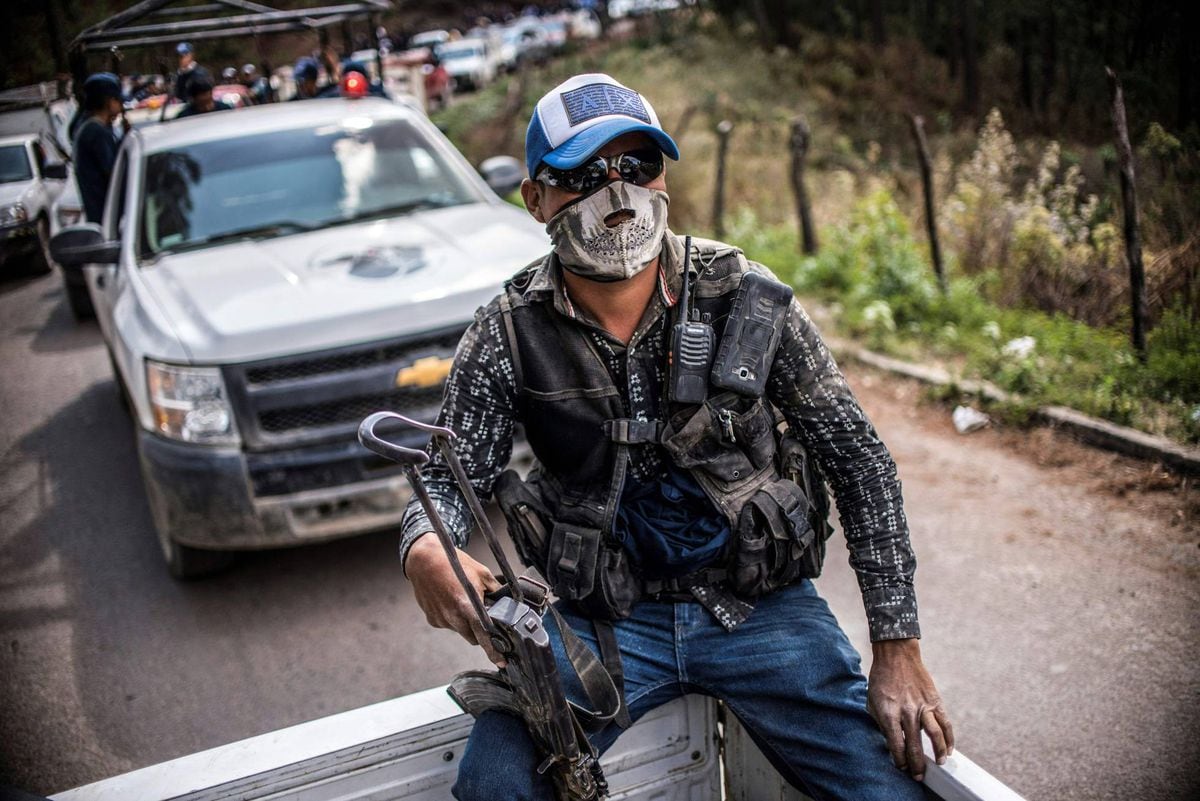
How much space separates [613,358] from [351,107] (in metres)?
4.14

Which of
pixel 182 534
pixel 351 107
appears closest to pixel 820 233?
pixel 351 107

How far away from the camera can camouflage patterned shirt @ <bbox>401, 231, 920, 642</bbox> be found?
1.94 metres

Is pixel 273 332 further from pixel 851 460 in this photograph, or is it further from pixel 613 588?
pixel 851 460

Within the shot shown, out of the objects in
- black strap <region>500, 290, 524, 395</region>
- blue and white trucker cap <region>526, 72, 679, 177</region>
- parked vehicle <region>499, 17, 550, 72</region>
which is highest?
blue and white trucker cap <region>526, 72, 679, 177</region>

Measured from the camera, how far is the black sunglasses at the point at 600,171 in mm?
2008

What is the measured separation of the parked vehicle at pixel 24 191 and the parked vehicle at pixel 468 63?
69.7 feet

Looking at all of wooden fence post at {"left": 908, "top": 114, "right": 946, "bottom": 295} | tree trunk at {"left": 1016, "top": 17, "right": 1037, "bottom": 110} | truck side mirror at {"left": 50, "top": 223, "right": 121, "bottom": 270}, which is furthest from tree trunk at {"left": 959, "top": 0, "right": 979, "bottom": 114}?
truck side mirror at {"left": 50, "top": 223, "right": 121, "bottom": 270}

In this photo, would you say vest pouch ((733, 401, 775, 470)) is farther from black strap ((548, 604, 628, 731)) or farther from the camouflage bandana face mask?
black strap ((548, 604, 628, 731))

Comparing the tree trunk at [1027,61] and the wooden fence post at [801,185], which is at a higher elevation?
the tree trunk at [1027,61]

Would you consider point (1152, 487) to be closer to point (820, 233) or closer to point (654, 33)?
point (820, 233)

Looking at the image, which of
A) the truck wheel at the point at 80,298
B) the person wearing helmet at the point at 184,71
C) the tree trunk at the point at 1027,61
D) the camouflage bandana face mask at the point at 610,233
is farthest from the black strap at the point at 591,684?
the truck wheel at the point at 80,298

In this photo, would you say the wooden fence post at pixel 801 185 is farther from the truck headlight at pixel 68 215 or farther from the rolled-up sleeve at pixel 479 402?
the rolled-up sleeve at pixel 479 402

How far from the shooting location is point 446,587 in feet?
6.08

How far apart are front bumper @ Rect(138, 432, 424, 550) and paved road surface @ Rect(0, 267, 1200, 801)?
43 cm
